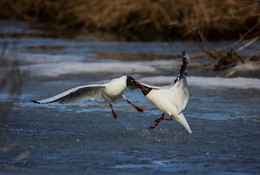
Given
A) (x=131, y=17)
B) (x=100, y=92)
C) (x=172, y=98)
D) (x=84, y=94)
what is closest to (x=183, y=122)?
(x=172, y=98)

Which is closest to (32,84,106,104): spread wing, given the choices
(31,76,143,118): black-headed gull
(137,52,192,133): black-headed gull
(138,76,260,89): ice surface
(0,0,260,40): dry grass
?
(31,76,143,118): black-headed gull

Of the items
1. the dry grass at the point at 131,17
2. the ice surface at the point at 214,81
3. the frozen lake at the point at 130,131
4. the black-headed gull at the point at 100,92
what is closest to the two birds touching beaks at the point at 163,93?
the black-headed gull at the point at 100,92

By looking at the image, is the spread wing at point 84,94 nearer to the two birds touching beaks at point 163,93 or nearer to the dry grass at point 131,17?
the two birds touching beaks at point 163,93

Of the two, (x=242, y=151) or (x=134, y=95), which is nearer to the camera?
(x=242, y=151)

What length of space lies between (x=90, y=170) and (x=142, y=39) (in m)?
9.28

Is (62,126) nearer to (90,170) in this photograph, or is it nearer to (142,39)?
(90,170)

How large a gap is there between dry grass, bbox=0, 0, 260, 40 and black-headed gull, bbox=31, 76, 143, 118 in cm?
526

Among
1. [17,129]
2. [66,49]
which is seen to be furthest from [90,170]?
[66,49]

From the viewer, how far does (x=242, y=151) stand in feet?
15.9

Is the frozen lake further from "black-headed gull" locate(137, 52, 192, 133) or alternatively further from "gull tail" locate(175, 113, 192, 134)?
"black-headed gull" locate(137, 52, 192, 133)

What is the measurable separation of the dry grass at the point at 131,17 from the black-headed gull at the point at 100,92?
5.26 meters

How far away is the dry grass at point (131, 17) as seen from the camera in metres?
12.0

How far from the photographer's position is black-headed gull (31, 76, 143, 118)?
538cm

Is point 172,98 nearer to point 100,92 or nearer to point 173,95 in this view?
point 173,95
